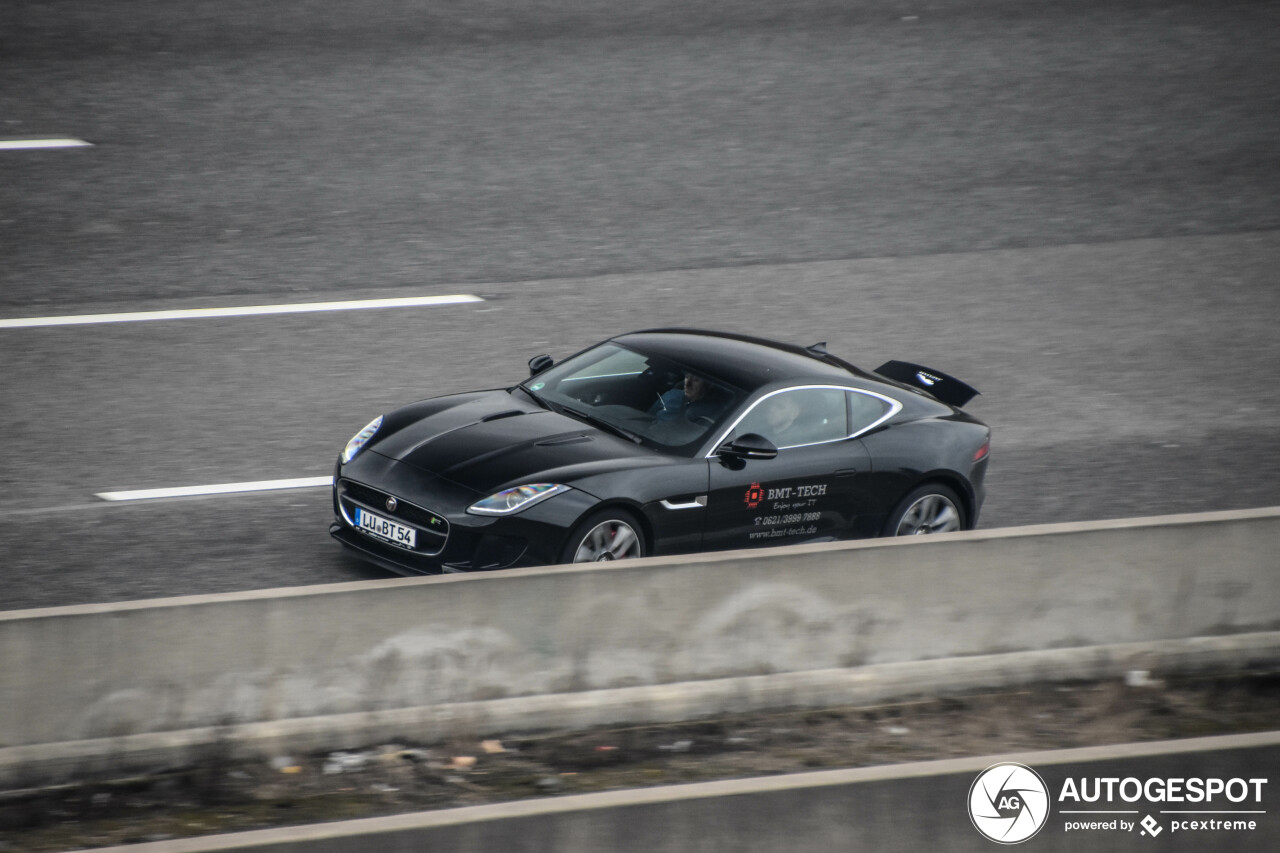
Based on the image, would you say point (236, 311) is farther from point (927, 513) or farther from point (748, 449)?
point (927, 513)

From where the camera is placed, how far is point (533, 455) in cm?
845

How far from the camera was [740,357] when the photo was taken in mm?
9445

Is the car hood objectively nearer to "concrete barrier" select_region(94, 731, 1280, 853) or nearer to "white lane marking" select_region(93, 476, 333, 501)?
"white lane marking" select_region(93, 476, 333, 501)

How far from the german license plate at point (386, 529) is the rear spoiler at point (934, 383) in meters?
3.65

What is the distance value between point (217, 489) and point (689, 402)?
3317mm

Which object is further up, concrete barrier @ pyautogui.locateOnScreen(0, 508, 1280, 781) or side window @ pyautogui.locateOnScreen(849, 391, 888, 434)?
side window @ pyautogui.locateOnScreen(849, 391, 888, 434)

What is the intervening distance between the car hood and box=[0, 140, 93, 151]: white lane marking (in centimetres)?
925

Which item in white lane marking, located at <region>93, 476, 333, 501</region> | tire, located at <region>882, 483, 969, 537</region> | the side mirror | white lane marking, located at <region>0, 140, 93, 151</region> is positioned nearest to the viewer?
the side mirror

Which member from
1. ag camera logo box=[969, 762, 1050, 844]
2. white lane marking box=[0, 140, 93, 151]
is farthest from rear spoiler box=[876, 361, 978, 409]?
white lane marking box=[0, 140, 93, 151]

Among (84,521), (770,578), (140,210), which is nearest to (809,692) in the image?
(770,578)

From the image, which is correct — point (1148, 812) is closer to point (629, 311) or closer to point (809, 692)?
point (809, 692)

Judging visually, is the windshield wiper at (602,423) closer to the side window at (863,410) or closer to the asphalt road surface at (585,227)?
the side window at (863,410)

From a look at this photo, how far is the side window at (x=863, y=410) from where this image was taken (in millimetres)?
9297

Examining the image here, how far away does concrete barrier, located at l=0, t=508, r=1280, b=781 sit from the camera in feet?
21.2
